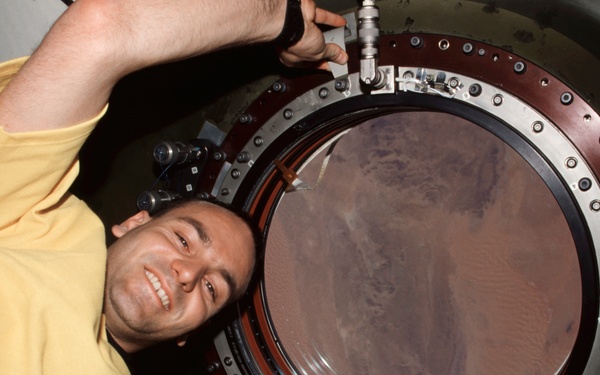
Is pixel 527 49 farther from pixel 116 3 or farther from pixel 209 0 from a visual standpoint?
pixel 116 3

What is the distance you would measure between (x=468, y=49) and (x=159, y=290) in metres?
0.99

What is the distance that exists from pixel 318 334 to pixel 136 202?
0.91 meters

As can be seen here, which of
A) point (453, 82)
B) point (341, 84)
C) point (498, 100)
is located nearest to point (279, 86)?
point (341, 84)

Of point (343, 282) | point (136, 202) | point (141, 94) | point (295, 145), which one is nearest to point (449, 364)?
point (343, 282)

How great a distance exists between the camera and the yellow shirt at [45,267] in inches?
45.4

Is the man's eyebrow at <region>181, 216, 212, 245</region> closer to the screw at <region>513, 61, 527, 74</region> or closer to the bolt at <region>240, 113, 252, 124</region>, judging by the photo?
the bolt at <region>240, 113, 252, 124</region>

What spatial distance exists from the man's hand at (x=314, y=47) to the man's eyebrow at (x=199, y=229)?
514mm

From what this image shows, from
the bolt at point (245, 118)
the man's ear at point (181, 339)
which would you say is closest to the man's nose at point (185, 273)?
the man's ear at point (181, 339)

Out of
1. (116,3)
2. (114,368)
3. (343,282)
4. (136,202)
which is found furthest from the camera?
(343,282)

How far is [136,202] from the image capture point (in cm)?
195

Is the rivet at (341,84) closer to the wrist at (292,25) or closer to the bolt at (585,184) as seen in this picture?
the wrist at (292,25)

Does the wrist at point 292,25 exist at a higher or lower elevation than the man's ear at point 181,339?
higher

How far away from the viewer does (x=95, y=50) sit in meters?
1.09

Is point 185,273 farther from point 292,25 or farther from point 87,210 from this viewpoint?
point 292,25
